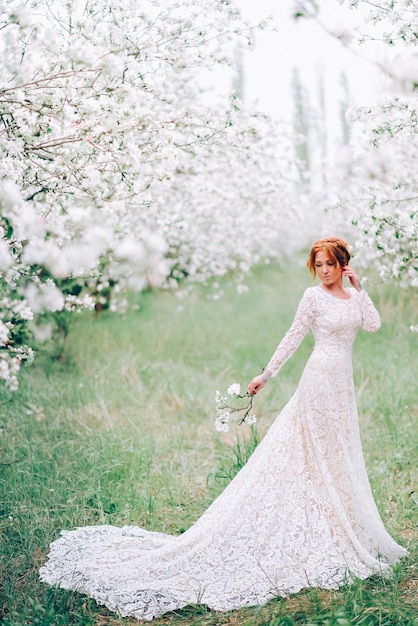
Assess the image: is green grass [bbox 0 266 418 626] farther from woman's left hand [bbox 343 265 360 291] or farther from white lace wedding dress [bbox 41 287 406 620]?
woman's left hand [bbox 343 265 360 291]

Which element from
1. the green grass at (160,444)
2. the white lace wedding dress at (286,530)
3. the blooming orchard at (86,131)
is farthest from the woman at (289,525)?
the blooming orchard at (86,131)

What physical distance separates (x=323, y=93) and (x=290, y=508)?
3152 centimetres

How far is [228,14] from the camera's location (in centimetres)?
485

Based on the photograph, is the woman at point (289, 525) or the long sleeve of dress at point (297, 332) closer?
the woman at point (289, 525)

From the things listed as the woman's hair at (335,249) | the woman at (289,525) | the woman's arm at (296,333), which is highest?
the woman's hair at (335,249)

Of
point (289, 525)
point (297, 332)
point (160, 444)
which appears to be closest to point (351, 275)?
point (297, 332)

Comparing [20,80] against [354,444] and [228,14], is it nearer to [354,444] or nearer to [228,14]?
[228,14]

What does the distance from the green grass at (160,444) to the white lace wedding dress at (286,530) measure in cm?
Result: 12

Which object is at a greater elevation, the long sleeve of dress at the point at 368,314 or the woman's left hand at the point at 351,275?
the woman's left hand at the point at 351,275

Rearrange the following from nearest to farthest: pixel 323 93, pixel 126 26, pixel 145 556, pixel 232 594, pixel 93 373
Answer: pixel 232 594 → pixel 145 556 → pixel 126 26 → pixel 93 373 → pixel 323 93

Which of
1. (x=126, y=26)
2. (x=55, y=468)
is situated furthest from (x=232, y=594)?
(x=126, y=26)

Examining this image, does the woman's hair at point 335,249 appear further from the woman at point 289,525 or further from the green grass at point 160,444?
the green grass at point 160,444

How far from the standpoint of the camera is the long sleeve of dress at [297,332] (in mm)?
3793

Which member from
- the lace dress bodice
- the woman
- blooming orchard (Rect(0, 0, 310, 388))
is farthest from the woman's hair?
blooming orchard (Rect(0, 0, 310, 388))
